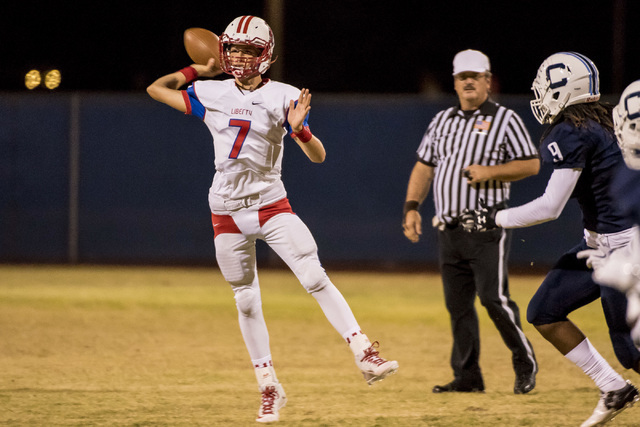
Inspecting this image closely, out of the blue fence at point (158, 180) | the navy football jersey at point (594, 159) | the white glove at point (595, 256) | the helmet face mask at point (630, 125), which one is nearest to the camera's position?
the helmet face mask at point (630, 125)

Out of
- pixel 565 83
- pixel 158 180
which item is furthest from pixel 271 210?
pixel 158 180

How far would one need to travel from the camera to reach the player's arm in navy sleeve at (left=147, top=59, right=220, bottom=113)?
5133 mm

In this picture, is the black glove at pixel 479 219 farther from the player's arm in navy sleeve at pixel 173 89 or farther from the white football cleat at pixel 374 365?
the player's arm in navy sleeve at pixel 173 89

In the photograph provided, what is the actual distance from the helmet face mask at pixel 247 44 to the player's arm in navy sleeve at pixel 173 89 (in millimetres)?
271

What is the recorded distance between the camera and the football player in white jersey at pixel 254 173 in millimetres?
5020

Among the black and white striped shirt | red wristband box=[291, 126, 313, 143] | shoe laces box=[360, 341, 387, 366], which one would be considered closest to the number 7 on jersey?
red wristband box=[291, 126, 313, 143]

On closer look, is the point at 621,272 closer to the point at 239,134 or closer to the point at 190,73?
the point at 239,134

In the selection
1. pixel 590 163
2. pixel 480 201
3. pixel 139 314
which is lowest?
pixel 139 314

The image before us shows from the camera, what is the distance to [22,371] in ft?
20.9

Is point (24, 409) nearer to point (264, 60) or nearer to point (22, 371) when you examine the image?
point (22, 371)

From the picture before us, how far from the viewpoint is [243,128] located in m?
5.01

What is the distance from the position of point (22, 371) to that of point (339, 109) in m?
8.10

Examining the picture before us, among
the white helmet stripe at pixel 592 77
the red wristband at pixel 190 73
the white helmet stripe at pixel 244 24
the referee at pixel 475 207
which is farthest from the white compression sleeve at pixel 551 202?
the red wristband at pixel 190 73

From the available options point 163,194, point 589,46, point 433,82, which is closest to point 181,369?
point 163,194
